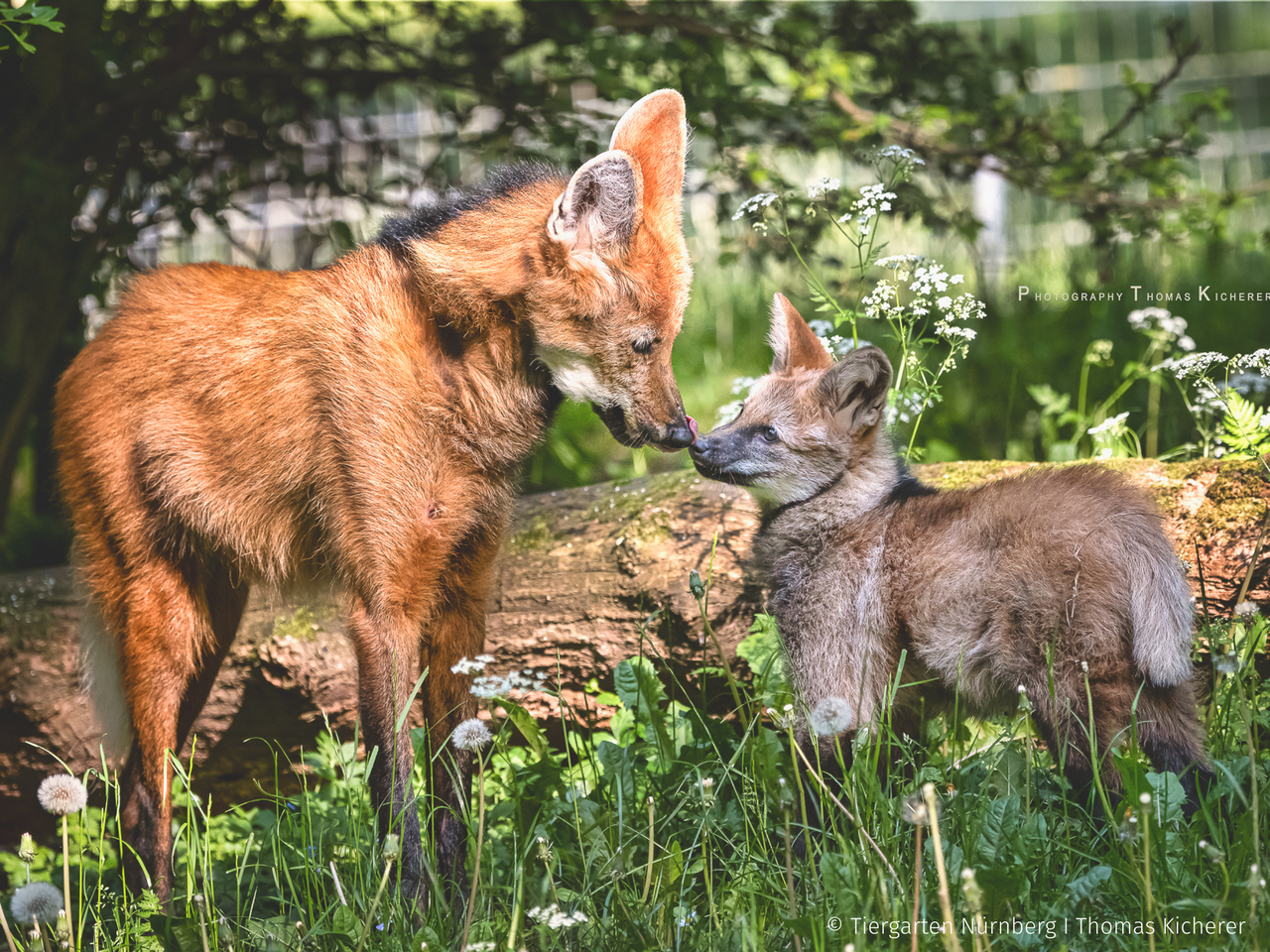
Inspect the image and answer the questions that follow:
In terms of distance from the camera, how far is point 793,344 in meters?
3.21

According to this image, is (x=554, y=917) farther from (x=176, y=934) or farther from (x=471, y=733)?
(x=176, y=934)

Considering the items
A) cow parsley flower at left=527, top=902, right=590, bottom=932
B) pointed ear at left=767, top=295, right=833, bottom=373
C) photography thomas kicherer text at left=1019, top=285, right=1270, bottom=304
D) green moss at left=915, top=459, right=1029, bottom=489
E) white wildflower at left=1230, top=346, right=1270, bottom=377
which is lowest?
cow parsley flower at left=527, top=902, right=590, bottom=932

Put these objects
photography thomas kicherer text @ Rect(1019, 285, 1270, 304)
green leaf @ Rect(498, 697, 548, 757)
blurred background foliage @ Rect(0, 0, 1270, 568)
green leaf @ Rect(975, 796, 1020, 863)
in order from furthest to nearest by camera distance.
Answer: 1. photography thomas kicherer text @ Rect(1019, 285, 1270, 304)
2. blurred background foliage @ Rect(0, 0, 1270, 568)
3. green leaf @ Rect(498, 697, 548, 757)
4. green leaf @ Rect(975, 796, 1020, 863)

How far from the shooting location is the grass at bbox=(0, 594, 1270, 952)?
192 centimetres

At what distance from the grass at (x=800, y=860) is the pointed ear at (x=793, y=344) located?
3.10ft

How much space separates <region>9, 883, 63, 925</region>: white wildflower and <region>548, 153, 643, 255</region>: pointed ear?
1.85m

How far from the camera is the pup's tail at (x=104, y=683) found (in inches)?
137

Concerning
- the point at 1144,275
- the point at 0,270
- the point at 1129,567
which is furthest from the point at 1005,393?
the point at 0,270

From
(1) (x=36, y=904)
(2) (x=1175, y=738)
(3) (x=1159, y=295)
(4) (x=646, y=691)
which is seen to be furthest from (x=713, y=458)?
(3) (x=1159, y=295)

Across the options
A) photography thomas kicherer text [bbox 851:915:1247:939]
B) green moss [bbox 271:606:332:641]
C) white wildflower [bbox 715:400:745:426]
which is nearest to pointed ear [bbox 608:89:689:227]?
white wildflower [bbox 715:400:745:426]

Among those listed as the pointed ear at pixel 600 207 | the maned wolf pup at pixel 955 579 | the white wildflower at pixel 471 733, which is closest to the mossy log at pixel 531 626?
the maned wolf pup at pixel 955 579

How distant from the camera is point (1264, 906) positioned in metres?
1.88

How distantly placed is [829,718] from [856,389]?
3.43 ft

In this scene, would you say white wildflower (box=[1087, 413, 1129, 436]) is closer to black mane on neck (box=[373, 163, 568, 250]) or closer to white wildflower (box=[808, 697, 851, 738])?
white wildflower (box=[808, 697, 851, 738])
